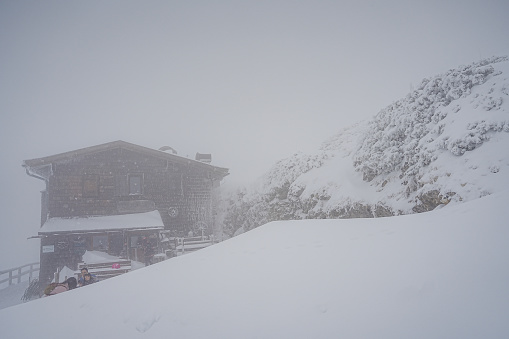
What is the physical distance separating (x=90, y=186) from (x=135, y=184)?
262cm

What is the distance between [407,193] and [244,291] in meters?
5.54

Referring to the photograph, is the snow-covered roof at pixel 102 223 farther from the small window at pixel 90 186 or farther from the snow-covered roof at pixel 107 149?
the snow-covered roof at pixel 107 149

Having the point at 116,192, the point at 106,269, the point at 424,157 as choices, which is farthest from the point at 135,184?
the point at 424,157

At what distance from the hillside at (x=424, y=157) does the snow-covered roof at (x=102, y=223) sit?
920 cm

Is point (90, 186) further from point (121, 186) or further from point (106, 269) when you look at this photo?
point (106, 269)

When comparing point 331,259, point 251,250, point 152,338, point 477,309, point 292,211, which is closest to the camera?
point 477,309

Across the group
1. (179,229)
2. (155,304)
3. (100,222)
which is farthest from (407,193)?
(100,222)

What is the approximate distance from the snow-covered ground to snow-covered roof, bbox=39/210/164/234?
1192 cm

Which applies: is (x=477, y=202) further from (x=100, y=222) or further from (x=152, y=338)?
(x=100, y=222)

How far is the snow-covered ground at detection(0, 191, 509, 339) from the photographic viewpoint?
5.61 ft

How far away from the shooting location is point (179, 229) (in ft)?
55.3

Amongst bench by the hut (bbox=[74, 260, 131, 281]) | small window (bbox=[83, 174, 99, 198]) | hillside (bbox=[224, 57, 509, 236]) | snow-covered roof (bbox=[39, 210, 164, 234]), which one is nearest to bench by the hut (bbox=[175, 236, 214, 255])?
snow-covered roof (bbox=[39, 210, 164, 234])

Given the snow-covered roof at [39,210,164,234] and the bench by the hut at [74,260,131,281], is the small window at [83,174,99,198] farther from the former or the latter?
the bench by the hut at [74,260,131,281]

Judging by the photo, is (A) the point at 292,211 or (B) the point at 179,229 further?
(B) the point at 179,229
